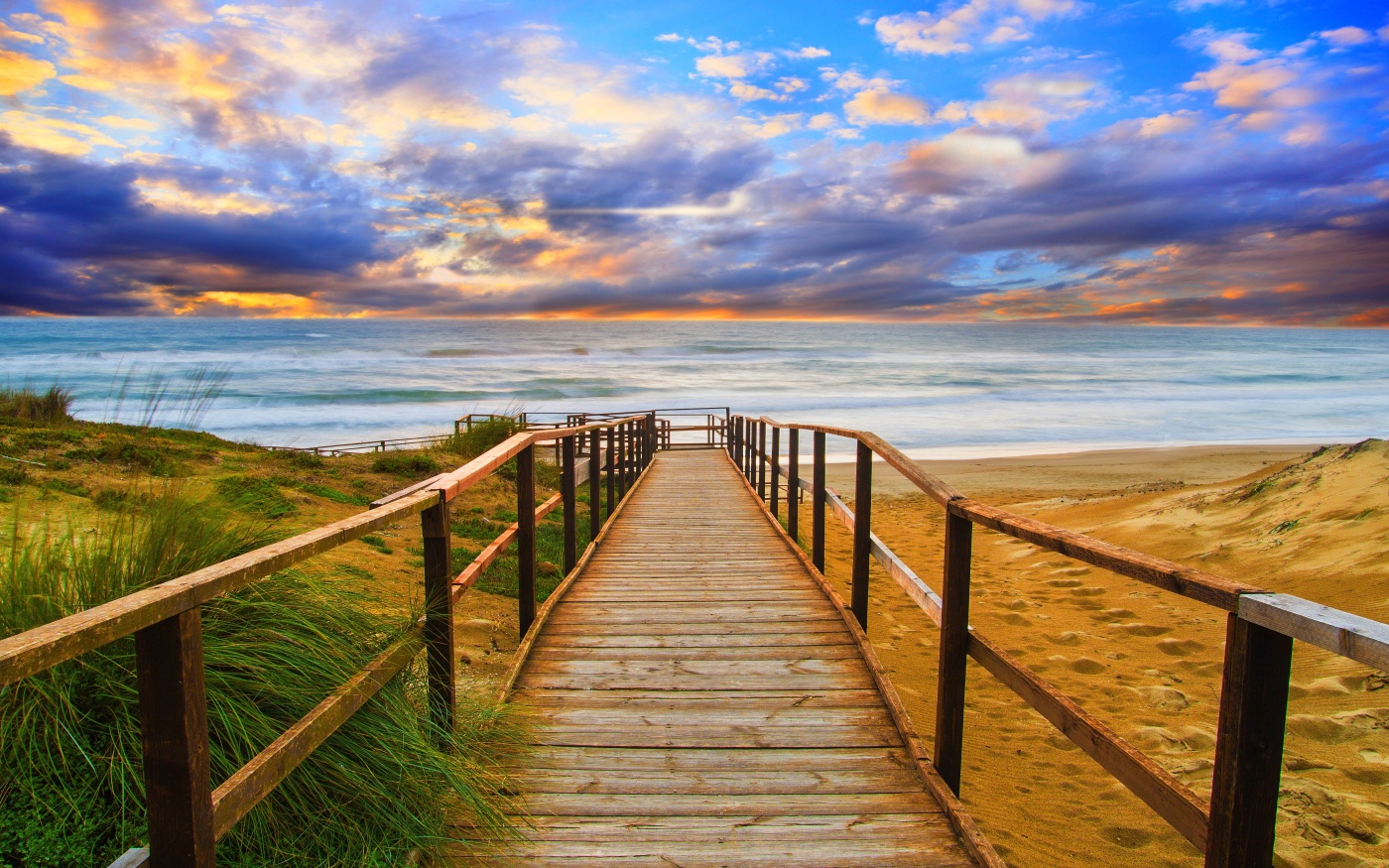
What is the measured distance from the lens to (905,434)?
90.5ft

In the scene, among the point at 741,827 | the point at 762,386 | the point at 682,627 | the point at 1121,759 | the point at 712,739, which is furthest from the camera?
the point at 762,386

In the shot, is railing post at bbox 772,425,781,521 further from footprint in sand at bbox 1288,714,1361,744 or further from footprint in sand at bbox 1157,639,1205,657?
footprint in sand at bbox 1288,714,1361,744

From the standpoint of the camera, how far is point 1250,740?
1313 millimetres

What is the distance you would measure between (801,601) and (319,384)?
4669 centimetres

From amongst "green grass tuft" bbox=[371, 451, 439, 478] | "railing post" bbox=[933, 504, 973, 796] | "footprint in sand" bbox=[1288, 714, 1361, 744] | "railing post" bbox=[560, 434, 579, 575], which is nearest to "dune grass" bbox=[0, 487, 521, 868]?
"railing post" bbox=[933, 504, 973, 796]

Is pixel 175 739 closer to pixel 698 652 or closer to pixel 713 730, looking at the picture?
pixel 713 730

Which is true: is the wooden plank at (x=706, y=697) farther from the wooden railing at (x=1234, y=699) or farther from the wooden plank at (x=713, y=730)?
the wooden railing at (x=1234, y=699)

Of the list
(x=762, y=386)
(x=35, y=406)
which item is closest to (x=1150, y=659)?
(x=35, y=406)

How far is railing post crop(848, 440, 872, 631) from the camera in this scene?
3996mm

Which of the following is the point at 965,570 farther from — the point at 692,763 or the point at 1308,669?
the point at 1308,669

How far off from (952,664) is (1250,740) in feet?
4.46

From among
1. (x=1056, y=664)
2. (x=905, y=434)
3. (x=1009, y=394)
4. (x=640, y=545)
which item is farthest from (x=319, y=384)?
(x=1056, y=664)

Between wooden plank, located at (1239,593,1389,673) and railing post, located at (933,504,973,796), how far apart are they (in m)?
1.30

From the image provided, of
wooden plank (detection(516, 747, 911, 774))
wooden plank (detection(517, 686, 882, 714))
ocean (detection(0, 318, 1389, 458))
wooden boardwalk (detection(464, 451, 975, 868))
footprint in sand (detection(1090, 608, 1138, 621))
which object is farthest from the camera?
ocean (detection(0, 318, 1389, 458))
